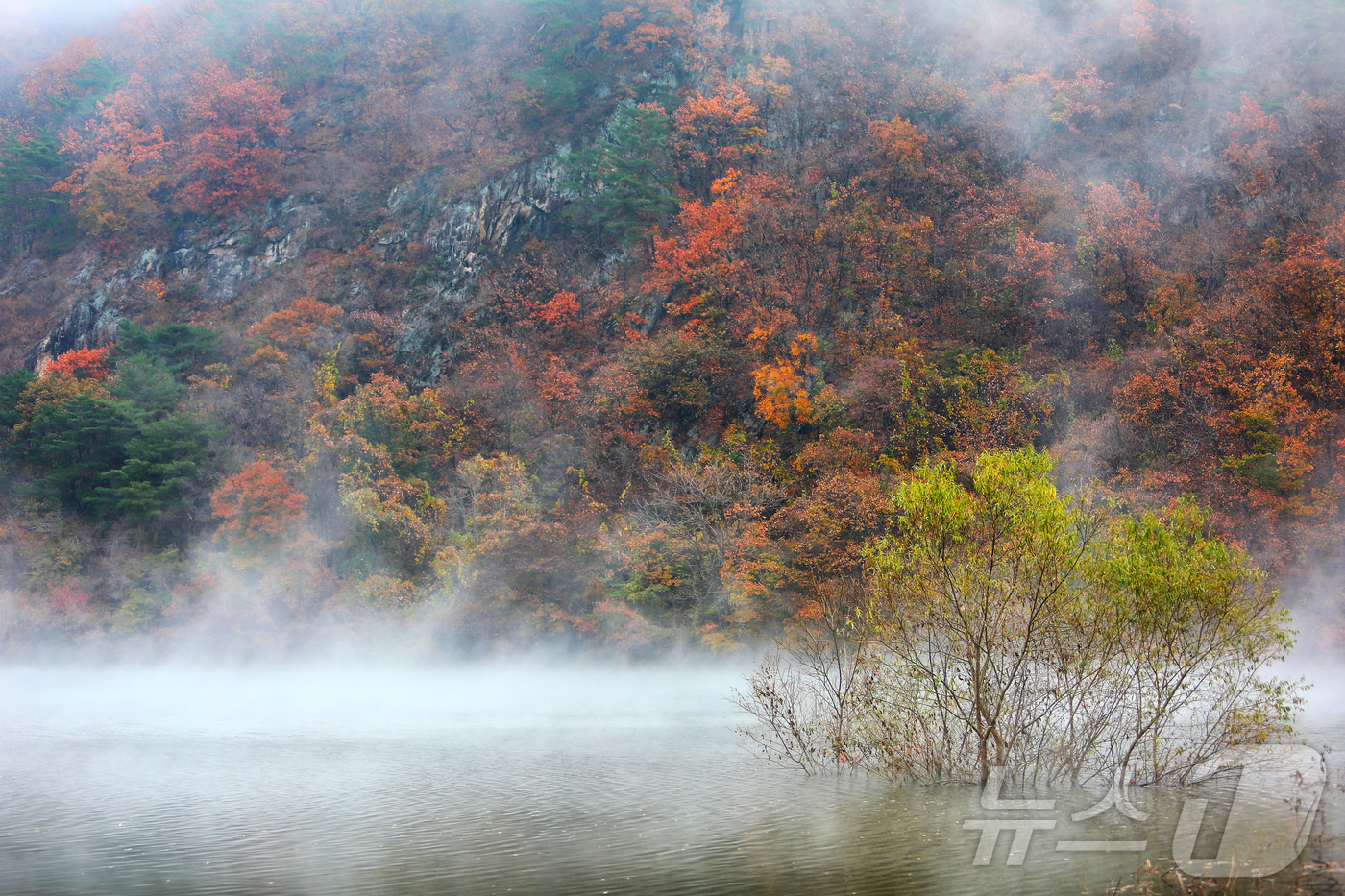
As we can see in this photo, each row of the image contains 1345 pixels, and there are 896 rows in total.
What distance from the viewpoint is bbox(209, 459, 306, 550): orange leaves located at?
39312mm

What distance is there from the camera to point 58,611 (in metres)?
40.2

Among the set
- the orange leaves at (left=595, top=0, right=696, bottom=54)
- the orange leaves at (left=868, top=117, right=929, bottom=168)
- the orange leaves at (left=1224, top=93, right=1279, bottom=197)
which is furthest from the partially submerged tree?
the orange leaves at (left=595, top=0, right=696, bottom=54)

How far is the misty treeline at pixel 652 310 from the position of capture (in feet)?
104

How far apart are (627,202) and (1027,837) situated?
140ft

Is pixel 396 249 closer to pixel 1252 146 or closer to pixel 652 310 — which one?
pixel 652 310

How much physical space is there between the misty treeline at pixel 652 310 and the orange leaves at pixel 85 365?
249mm

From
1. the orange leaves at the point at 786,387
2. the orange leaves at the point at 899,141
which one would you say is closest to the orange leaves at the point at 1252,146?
the orange leaves at the point at 899,141

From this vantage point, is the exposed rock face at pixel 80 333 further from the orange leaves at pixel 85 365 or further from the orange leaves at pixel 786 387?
the orange leaves at pixel 786 387

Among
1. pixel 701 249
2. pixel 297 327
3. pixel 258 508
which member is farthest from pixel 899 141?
pixel 258 508

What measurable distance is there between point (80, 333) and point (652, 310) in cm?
3658

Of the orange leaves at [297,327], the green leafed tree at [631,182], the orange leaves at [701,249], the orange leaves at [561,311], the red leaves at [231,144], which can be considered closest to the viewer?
the orange leaves at [701,249]

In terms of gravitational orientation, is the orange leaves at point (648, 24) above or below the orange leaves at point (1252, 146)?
above

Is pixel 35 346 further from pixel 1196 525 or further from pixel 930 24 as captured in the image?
pixel 1196 525

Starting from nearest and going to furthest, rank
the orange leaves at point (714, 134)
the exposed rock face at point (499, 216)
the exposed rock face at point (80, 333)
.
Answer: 1. the orange leaves at point (714, 134)
2. the exposed rock face at point (499, 216)
3. the exposed rock face at point (80, 333)
